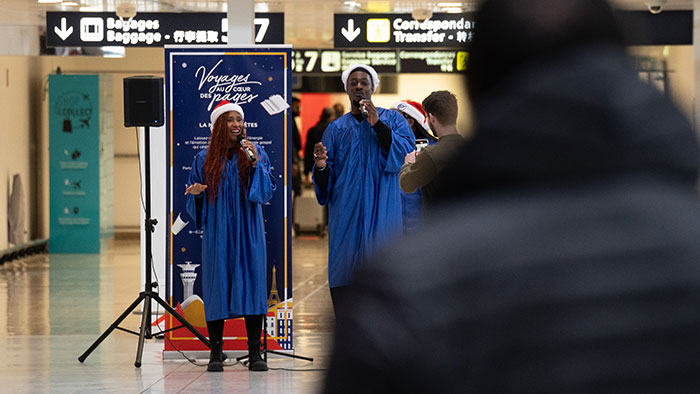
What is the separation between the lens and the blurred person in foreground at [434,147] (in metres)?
5.55

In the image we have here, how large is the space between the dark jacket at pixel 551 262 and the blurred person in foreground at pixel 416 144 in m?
4.86

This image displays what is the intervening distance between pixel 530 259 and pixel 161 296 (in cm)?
701

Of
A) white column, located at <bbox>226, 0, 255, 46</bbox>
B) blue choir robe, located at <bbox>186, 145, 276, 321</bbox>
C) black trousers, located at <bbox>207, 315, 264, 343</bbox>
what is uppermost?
white column, located at <bbox>226, 0, 255, 46</bbox>

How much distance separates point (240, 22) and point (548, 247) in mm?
6583

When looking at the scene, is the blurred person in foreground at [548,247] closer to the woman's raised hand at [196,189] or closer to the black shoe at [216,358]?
the woman's raised hand at [196,189]

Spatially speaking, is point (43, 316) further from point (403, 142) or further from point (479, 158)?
point (479, 158)

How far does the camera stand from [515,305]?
94 centimetres

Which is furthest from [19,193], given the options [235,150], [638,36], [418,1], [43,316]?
[638,36]

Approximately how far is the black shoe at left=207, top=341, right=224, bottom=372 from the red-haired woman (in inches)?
7.2

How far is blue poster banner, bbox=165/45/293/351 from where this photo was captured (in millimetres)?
6980

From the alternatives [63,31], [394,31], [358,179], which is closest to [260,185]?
[358,179]

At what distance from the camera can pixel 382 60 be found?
38.5 feet

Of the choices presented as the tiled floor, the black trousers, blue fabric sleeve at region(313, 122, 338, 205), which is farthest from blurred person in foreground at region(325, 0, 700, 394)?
the black trousers

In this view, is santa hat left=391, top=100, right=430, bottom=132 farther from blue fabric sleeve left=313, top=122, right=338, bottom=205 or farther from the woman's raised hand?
the woman's raised hand
